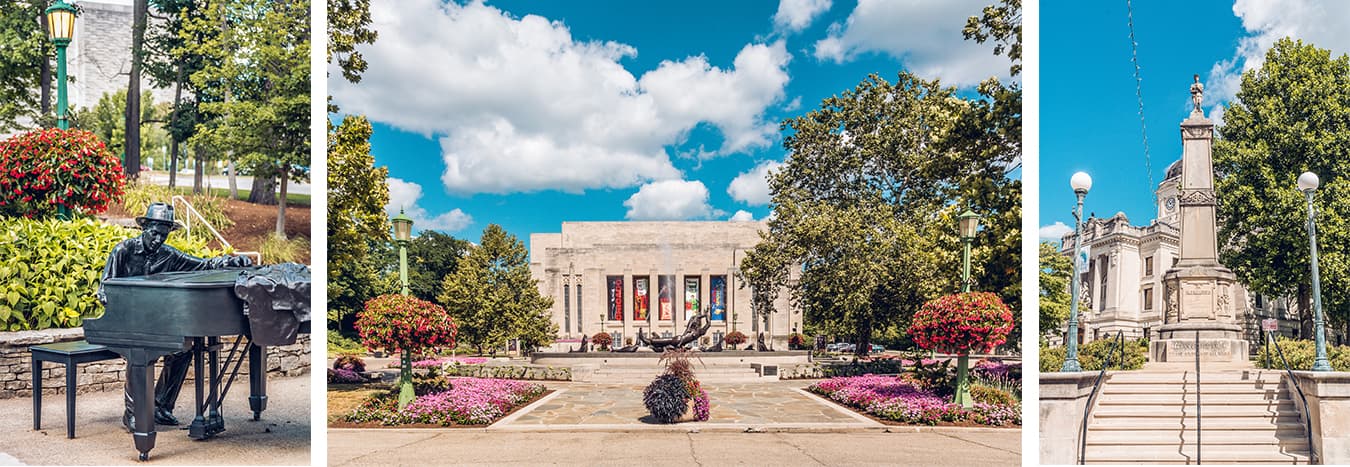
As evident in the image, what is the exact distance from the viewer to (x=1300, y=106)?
34.0ft

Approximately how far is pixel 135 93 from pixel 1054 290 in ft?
60.9

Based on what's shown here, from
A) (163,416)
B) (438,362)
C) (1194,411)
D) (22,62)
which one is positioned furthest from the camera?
(22,62)

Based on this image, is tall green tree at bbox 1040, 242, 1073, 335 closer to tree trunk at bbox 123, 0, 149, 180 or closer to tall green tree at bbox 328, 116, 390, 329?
tall green tree at bbox 328, 116, 390, 329

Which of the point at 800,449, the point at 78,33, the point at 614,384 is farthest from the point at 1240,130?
the point at 78,33

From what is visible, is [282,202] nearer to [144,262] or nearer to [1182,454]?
[144,262]

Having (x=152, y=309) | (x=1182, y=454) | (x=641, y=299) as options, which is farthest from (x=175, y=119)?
(x=1182, y=454)

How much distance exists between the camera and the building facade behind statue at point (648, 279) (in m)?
7.18

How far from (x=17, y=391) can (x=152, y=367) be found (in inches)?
123

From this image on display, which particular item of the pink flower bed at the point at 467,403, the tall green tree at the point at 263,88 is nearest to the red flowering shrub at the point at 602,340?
the pink flower bed at the point at 467,403

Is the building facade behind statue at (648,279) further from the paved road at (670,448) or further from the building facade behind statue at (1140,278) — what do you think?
the building facade behind statue at (1140,278)

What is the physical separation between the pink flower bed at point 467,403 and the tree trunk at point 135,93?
6.09 meters

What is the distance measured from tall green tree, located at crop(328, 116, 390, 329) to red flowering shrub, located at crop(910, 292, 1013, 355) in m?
5.60

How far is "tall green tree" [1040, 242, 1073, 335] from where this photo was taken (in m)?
11.3

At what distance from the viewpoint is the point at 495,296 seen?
7934 millimetres
